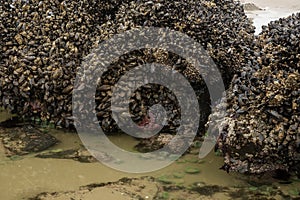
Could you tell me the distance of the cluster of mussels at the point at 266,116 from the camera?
4.02 m

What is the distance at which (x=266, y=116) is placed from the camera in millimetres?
4113

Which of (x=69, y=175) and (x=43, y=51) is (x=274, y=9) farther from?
(x=69, y=175)

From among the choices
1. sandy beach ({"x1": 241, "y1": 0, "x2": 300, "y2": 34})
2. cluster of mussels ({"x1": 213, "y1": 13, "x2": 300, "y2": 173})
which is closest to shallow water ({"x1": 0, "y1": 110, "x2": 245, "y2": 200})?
cluster of mussels ({"x1": 213, "y1": 13, "x2": 300, "y2": 173})

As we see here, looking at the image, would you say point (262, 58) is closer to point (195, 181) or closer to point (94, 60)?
point (195, 181)

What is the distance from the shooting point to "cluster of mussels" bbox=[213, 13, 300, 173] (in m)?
4.02

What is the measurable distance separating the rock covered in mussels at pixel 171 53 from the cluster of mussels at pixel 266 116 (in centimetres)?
28

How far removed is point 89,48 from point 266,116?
194 centimetres

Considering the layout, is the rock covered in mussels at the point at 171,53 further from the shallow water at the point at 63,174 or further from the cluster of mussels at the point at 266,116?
the shallow water at the point at 63,174

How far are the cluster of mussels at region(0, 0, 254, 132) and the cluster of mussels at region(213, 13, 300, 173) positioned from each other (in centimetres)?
28

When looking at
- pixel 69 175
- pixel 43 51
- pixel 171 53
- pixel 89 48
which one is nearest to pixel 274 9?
pixel 171 53

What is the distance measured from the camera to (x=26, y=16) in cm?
555

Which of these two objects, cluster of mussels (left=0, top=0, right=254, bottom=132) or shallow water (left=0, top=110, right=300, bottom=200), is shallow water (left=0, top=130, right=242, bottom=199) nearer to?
shallow water (left=0, top=110, right=300, bottom=200)

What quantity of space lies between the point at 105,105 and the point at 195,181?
1244 mm

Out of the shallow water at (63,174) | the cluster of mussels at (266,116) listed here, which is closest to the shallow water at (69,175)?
the shallow water at (63,174)
